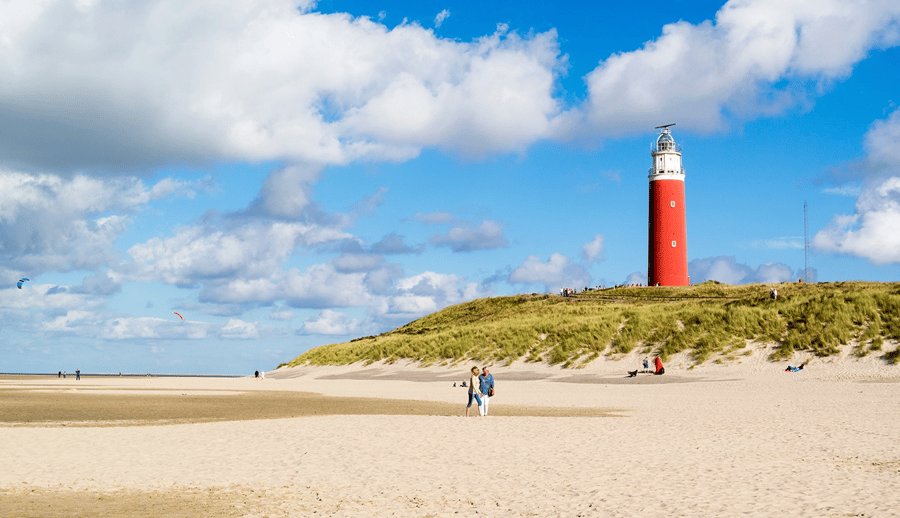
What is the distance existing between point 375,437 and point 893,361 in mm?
26154

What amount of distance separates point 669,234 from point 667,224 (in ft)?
3.21

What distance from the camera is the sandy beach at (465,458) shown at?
10.2 metres

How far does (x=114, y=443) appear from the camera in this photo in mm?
16469

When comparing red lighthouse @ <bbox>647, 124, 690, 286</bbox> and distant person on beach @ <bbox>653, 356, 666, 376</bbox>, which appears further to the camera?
red lighthouse @ <bbox>647, 124, 690, 286</bbox>

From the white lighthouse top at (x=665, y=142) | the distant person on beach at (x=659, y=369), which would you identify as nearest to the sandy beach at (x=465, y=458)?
the distant person on beach at (x=659, y=369)

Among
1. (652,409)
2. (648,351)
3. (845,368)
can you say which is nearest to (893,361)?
(845,368)

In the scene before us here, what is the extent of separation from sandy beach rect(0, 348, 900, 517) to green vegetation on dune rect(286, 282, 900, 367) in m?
10.3

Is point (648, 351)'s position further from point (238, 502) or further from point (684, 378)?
point (238, 502)

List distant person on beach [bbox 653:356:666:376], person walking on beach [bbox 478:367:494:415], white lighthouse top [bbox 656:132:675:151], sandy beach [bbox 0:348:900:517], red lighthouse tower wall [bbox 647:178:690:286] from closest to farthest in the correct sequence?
sandy beach [bbox 0:348:900:517], person walking on beach [bbox 478:367:494:415], distant person on beach [bbox 653:356:666:376], red lighthouse tower wall [bbox 647:178:690:286], white lighthouse top [bbox 656:132:675:151]

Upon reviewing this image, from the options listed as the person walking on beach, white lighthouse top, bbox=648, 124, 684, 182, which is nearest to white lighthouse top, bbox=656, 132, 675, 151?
white lighthouse top, bbox=648, 124, 684, 182

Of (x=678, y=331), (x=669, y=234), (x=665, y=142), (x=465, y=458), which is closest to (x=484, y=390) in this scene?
(x=465, y=458)

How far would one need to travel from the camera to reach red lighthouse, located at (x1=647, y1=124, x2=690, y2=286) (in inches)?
2913

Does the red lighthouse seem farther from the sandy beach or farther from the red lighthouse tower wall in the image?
the sandy beach

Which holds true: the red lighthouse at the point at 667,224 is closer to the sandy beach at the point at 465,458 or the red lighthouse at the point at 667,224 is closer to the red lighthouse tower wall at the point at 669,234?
the red lighthouse tower wall at the point at 669,234
